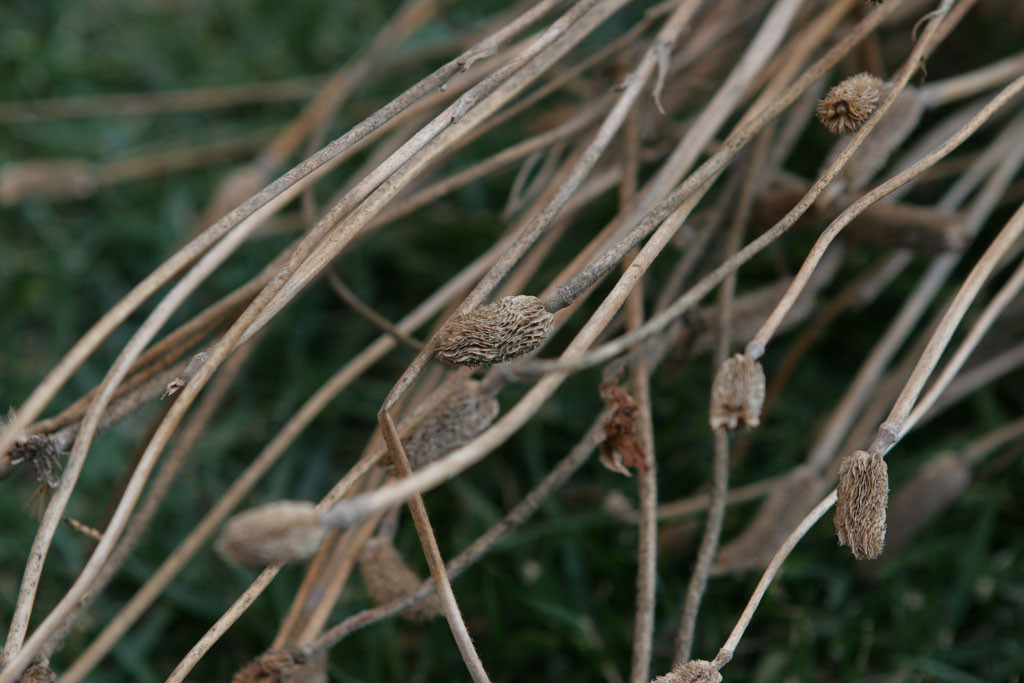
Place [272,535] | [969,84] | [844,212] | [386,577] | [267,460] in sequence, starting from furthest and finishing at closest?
[969,84]
[267,460]
[386,577]
[844,212]
[272,535]

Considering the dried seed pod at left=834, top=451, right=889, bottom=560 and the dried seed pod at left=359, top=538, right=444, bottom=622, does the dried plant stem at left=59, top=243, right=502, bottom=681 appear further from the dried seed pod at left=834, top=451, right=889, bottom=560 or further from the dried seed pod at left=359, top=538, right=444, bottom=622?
the dried seed pod at left=834, top=451, right=889, bottom=560

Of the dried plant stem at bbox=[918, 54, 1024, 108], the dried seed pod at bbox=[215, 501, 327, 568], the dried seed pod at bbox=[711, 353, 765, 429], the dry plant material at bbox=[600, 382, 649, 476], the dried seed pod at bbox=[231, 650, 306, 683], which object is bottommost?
the dried seed pod at bbox=[231, 650, 306, 683]

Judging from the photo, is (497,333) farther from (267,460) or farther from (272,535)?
(267,460)

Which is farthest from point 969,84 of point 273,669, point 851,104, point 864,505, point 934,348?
point 273,669

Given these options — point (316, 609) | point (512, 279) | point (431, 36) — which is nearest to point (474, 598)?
point (316, 609)

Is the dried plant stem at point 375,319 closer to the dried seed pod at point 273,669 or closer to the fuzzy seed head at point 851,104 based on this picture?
the dried seed pod at point 273,669

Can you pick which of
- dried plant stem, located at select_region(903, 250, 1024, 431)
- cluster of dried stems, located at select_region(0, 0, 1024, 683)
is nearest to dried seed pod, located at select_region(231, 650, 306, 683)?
cluster of dried stems, located at select_region(0, 0, 1024, 683)
